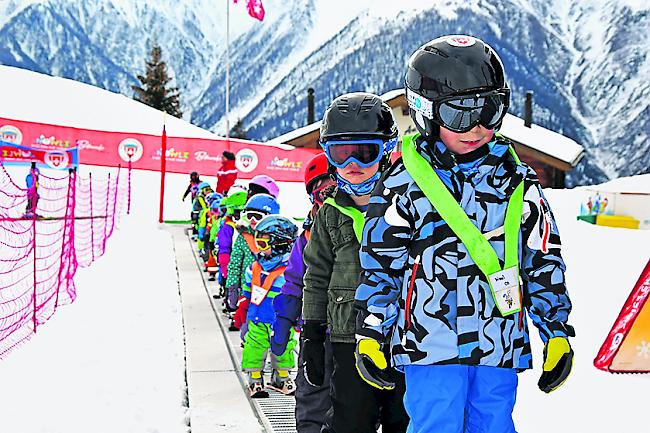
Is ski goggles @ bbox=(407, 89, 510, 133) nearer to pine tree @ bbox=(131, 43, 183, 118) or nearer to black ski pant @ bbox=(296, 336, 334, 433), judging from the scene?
black ski pant @ bbox=(296, 336, 334, 433)

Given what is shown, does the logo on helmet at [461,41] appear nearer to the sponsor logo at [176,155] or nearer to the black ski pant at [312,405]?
the black ski pant at [312,405]

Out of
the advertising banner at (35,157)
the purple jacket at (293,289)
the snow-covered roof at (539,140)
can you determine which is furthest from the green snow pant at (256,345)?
the snow-covered roof at (539,140)

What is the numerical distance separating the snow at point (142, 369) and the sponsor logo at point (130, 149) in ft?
55.3

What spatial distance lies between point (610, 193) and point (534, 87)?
125 m

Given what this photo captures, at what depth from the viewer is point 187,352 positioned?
7.20 meters

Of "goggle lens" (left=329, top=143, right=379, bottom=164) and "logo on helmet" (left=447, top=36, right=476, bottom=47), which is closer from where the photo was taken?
"logo on helmet" (left=447, top=36, right=476, bottom=47)

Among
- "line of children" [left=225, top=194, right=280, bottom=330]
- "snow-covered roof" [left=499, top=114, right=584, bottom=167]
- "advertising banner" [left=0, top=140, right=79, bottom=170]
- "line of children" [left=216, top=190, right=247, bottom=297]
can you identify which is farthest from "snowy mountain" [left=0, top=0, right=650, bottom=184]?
"line of children" [left=225, top=194, right=280, bottom=330]

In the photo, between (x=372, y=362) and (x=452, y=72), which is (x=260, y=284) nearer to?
(x=372, y=362)

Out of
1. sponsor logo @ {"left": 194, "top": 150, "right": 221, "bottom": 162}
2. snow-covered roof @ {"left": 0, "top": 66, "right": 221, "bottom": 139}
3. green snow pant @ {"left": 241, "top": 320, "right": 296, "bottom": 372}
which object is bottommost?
green snow pant @ {"left": 241, "top": 320, "right": 296, "bottom": 372}

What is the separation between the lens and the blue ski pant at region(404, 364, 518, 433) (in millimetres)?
2787

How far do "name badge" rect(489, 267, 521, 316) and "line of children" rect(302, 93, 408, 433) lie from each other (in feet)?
3.20

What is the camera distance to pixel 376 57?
507 ft

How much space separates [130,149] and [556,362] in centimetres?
2773

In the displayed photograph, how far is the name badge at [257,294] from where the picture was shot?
18.6 ft
